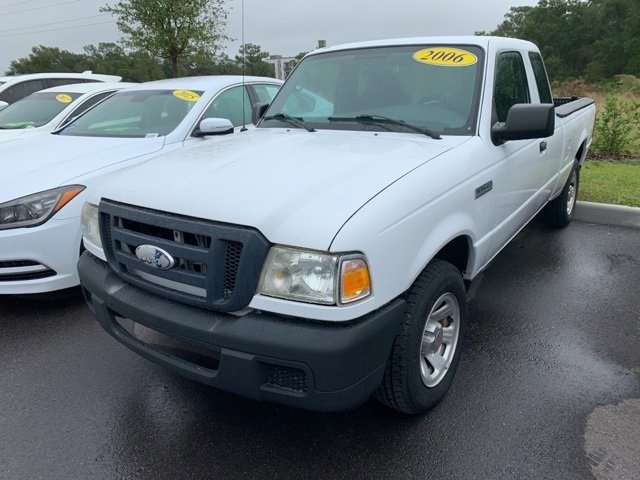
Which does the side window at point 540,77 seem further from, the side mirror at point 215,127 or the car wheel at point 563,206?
the side mirror at point 215,127

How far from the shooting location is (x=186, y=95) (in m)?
4.98

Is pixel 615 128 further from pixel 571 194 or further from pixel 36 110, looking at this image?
pixel 36 110

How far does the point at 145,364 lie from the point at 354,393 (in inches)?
64.4

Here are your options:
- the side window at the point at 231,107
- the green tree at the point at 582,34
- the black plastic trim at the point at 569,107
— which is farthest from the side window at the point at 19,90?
the green tree at the point at 582,34

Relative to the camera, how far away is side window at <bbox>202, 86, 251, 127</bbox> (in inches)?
196

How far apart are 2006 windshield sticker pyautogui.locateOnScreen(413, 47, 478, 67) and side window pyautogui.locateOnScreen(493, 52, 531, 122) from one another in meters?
0.23

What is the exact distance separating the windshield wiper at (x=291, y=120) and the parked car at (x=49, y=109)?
12.7 ft

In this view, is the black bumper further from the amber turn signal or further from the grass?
the grass

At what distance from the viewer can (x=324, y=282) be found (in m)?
1.88

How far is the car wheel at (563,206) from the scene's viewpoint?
17.2 feet

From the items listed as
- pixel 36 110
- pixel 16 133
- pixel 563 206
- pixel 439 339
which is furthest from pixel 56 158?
pixel 563 206

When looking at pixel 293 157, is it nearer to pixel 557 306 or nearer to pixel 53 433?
pixel 53 433

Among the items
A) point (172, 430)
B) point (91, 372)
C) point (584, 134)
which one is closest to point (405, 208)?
point (172, 430)

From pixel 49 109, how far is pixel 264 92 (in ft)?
10.7
